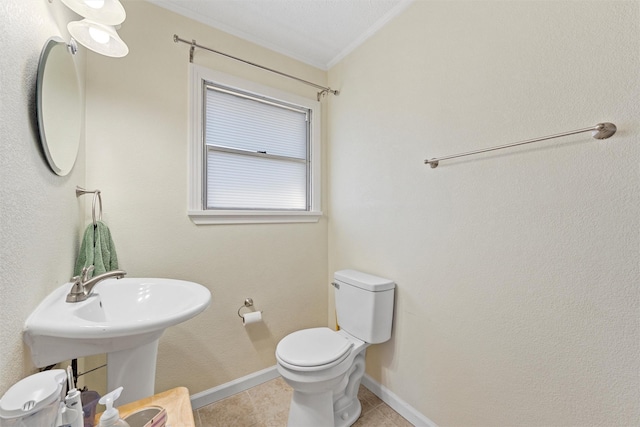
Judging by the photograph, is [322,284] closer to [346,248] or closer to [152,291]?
[346,248]

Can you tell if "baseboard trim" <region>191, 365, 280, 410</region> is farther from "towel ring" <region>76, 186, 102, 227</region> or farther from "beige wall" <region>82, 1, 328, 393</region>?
"towel ring" <region>76, 186, 102, 227</region>

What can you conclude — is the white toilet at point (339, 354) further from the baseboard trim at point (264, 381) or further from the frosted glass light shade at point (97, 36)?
the frosted glass light shade at point (97, 36)

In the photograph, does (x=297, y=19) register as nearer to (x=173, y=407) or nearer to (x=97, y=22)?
(x=97, y=22)

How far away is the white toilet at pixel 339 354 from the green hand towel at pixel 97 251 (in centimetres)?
96

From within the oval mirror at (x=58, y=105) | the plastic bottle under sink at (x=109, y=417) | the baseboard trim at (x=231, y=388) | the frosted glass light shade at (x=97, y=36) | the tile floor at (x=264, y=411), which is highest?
the frosted glass light shade at (x=97, y=36)

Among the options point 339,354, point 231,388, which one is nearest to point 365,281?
point 339,354

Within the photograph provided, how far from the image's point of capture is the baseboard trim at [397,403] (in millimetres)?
1442

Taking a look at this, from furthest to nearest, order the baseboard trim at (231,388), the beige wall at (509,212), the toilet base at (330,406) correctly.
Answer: the baseboard trim at (231,388) < the toilet base at (330,406) < the beige wall at (509,212)

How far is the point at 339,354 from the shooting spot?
1.35 metres

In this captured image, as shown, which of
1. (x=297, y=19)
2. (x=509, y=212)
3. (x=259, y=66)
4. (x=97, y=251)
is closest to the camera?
(x=509, y=212)

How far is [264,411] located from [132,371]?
963 mm

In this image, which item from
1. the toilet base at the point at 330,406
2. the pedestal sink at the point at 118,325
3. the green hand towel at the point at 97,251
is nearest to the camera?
the pedestal sink at the point at 118,325

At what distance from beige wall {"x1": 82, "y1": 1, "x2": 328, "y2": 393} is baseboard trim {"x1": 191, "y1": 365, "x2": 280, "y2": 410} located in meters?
0.04

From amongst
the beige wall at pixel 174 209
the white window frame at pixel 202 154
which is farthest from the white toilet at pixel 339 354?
the white window frame at pixel 202 154
